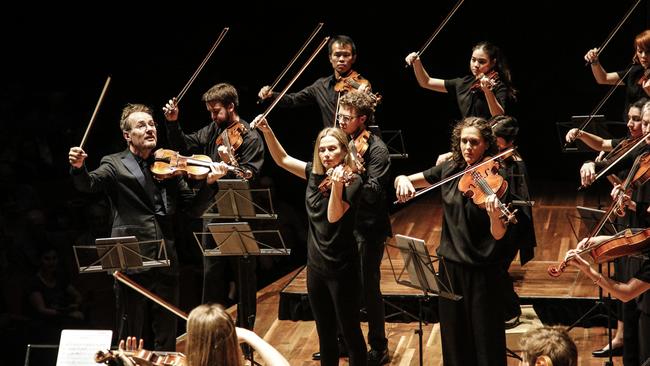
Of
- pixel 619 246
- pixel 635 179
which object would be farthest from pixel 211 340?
pixel 635 179

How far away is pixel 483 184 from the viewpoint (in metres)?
4.25

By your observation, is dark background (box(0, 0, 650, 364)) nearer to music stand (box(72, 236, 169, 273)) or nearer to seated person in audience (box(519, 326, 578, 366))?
music stand (box(72, 236, 169, 273))

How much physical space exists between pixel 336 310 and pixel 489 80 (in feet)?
6.11

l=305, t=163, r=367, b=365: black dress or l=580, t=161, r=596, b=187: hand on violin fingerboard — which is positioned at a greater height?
l=580, t=161, r=596, b=187: hand on violin fingerboard

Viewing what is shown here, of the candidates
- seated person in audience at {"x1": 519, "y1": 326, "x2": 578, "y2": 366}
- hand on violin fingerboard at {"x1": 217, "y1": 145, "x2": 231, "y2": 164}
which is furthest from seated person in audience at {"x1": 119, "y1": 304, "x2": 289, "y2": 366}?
hand on violin fingerboard at {"x1": 217, "y1": 145, "x2": 231, "y2": 164}

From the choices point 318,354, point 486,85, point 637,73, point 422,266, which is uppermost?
point 637,73

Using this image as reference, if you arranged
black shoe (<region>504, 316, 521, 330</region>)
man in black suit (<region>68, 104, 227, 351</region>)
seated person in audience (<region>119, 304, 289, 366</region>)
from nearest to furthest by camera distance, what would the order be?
seated person in audience (<region>119, 304, 289, 366</region>) < man in black suit (<region>68, 104, 227, 351</region>) < black shoe (<region>504, 316, 521, 330</region>)

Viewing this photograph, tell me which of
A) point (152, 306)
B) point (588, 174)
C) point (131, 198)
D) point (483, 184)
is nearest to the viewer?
point (483, 184)

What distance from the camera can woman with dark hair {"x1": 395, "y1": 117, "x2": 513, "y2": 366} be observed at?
4348mm

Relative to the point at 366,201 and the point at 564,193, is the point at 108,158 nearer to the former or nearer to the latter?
the point at 366,201

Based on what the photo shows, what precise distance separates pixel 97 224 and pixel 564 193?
4.25 meters

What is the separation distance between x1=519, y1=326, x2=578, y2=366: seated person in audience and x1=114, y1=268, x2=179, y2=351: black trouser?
2.41 metres

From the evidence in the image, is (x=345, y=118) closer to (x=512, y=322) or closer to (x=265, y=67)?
(x=512, y=322)

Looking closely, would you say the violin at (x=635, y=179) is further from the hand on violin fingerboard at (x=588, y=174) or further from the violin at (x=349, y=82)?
the violin at (x=349, y=82)
